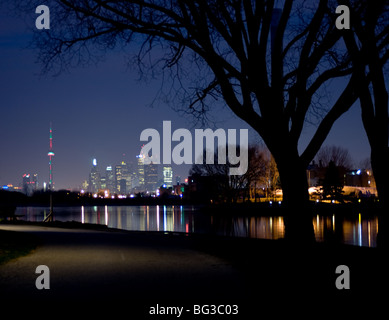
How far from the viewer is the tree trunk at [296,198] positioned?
1399cm

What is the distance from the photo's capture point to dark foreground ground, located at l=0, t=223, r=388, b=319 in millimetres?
7742

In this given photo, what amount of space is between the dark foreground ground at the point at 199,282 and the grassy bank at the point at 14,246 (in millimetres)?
Answer: 383

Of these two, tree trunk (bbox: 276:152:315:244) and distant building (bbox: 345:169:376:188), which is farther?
distant building (bbox: 345:169:376:188)

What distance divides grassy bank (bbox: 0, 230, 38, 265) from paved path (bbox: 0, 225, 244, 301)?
34 centimetres

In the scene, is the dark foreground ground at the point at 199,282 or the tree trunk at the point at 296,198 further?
the tree trunk at the point at 296,198

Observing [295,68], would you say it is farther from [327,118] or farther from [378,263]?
[378,263]

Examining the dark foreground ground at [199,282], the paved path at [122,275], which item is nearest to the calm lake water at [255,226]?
the dark foreground ground at [199,282]

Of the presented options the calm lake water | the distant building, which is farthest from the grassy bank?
the distant building

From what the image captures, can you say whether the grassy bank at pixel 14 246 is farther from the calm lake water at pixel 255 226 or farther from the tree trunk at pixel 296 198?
the calm lake water at pixel 255 226

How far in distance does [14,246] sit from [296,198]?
31.5 feet

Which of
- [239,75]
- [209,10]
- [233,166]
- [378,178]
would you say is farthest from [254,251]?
[233,166]

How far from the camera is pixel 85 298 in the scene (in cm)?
834

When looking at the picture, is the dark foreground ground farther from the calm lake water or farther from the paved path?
the calm lake water

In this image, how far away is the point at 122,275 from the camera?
1088 centimetres
